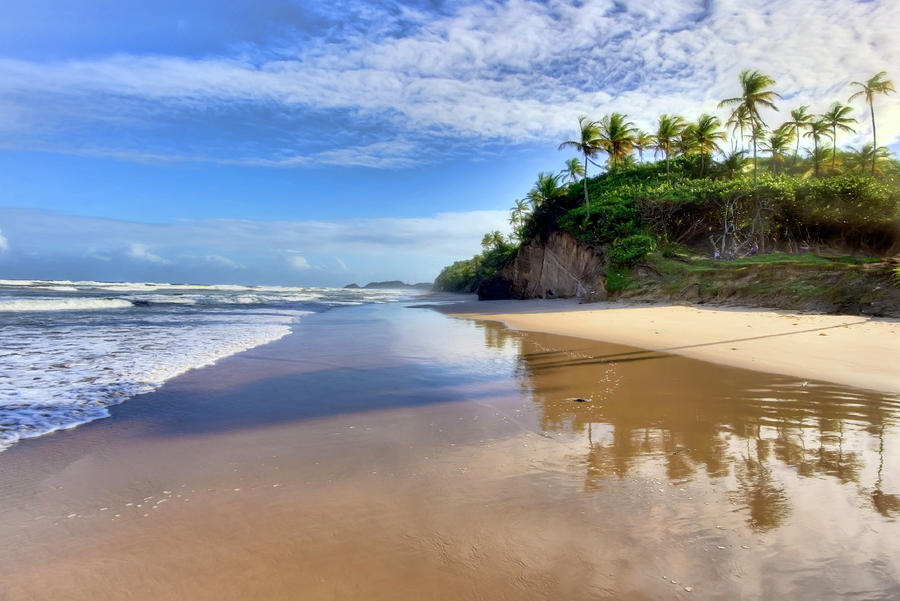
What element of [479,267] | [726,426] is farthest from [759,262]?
[479,267]

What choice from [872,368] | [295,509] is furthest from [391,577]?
[872,368]

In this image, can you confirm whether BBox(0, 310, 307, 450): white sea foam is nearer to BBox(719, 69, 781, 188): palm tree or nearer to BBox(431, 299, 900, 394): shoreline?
BBox(431, 299, 900, 394): shoreline

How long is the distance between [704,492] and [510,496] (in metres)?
1.42

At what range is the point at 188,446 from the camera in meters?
4.32

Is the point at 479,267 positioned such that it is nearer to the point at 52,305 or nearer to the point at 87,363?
the point at 52,305

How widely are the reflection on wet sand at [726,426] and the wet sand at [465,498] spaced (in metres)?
0.03

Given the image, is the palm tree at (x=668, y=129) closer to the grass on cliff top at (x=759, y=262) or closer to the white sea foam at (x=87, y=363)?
the grass on cliff top at (x=759, y=262)

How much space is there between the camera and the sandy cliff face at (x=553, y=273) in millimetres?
27881

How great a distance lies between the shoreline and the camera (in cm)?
726

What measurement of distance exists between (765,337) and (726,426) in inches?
302

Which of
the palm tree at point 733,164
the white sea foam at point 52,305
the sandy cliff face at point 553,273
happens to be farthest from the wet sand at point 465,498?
the palm tree at point 733,164

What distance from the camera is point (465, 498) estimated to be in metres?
3.17

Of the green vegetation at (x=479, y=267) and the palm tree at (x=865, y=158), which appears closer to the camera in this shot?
the palm tree at (x=865, y=158)

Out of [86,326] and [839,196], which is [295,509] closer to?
[86,326]
